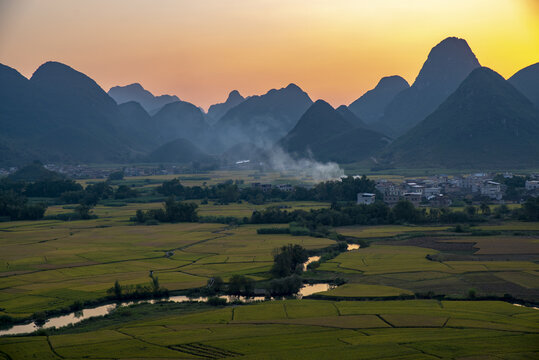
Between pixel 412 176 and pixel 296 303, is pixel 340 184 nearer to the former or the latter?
pixel 412 176

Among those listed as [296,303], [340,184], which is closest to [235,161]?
[340,184]

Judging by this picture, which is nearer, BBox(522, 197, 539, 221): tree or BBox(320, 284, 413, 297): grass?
BBox(320, 284, 413, 297): grass

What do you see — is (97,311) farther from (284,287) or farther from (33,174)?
(33,174)

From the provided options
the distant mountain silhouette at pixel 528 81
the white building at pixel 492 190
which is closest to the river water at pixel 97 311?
the white building at pixel 492 190

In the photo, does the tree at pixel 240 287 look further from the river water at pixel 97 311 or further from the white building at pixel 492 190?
the white building at pixel 492 190

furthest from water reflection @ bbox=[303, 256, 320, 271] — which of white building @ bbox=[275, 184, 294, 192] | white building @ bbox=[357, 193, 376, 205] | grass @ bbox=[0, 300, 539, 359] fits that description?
white building @ bbox=[275, 184, 294, 192]

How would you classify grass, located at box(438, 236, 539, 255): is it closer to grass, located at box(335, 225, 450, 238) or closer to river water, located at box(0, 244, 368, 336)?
grass, located at box(335, 225, 450, 238)

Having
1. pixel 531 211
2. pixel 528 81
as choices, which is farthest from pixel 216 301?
pixel 528 81
